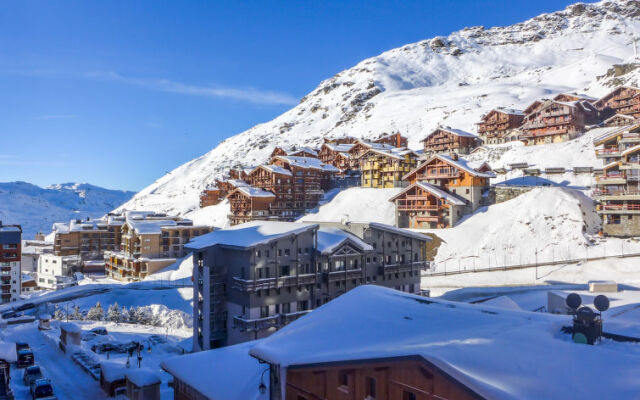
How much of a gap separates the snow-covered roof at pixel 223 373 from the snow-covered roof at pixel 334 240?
1503 centimetres

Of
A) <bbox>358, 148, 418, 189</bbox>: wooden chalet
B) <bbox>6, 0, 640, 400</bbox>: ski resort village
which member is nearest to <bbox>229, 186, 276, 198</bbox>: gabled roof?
<bbox>6, 0, 640, 400</bbox>: ski resort village

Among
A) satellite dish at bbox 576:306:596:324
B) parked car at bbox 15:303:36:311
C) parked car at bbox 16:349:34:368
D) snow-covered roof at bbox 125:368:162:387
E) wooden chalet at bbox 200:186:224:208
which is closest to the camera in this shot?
satellite dish at bbox 576:306:596:324

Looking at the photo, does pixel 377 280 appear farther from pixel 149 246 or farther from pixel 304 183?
pixel 149 246

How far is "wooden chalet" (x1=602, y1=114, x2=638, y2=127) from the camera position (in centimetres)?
8188

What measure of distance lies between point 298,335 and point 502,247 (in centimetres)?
4404

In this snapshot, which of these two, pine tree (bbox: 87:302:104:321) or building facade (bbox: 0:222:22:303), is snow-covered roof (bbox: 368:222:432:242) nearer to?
pine tree (bbox: 87:302:104:321)

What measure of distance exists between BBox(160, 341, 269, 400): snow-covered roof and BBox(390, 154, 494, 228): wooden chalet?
45448 mm

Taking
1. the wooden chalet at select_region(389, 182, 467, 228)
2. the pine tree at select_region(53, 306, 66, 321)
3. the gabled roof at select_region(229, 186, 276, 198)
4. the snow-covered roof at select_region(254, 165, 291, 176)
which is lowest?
the pine tree at select_region(53, 306, 66, 321)

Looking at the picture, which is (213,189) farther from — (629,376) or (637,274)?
(629,376)

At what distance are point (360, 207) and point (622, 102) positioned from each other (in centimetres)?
6163

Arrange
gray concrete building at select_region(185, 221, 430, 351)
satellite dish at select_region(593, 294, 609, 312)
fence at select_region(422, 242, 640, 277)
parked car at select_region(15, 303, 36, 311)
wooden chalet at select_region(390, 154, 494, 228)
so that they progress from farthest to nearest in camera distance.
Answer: wooden chalet at select_region(390, 154, 494, 228), parked car at select_region(15, 303, 36, 311), fence at select_region(422, 242, 640, 277), gray concrete building at select_region(185, 221, 430, 351), satellite dish at select_region(593, 294, 609, 312)

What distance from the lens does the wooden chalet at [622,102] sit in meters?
89.7

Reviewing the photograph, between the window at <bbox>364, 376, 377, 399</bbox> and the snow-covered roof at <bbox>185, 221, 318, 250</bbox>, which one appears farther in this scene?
the snow-covered roof at <bbox>185, 221, 318, 250</bbox>

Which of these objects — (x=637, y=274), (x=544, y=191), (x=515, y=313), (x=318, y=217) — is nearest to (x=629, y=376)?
(x=515, y=313)
